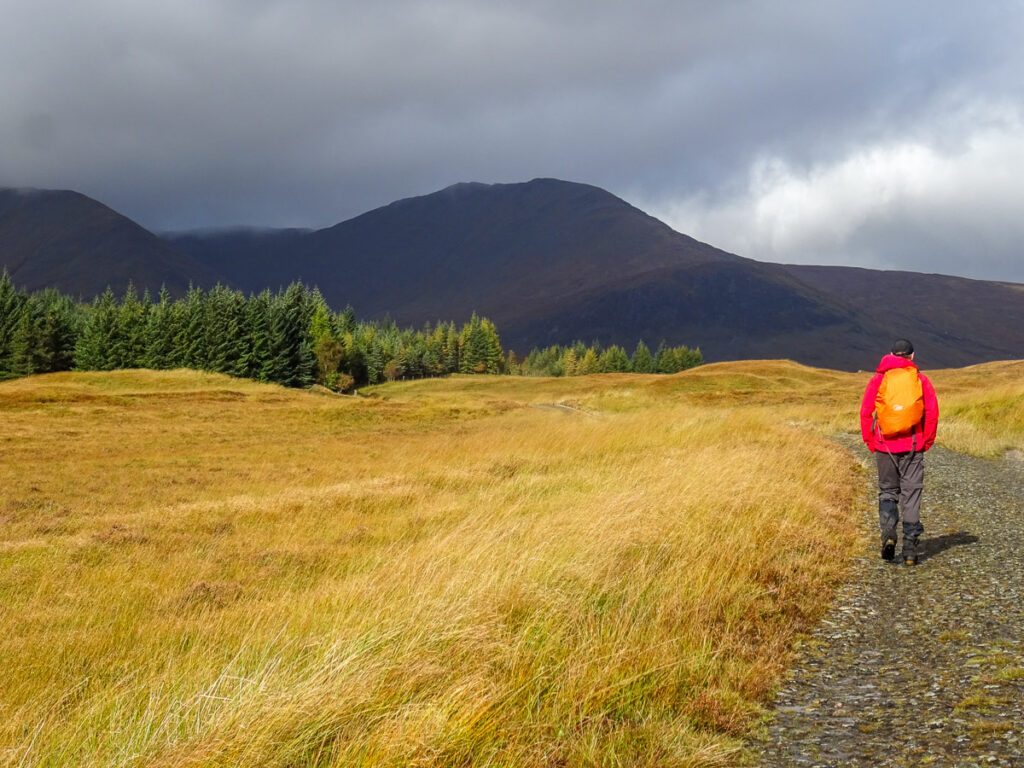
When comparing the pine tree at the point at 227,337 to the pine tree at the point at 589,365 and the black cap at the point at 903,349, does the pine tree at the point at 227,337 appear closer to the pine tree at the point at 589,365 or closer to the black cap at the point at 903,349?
the black cap at the point at 903,349

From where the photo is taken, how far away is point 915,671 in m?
5.44

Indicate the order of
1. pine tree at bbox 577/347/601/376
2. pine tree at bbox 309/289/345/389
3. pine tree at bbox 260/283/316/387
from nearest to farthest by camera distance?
pine tree at bbox 260/283/316/387 < pine tree at bbox 309/289/345/389 < pine tree at bbox 577/347/601/376

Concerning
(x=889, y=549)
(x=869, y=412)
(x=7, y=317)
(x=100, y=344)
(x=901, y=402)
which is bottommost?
(x=889, y=549)

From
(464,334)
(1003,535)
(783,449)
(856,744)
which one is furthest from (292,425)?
(464,334)

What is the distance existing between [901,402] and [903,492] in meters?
1.22

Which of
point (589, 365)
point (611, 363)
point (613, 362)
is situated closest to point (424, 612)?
point (589, 365)

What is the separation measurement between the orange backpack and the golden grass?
1.78 meters

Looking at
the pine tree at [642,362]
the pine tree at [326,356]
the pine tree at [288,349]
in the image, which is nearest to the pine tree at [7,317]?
the pine tree at [288,349]

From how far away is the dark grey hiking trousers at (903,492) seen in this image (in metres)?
8.96

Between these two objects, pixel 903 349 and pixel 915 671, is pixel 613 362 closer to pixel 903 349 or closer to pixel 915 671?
pixel 903 349

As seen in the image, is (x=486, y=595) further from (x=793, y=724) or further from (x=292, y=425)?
(x=292, y=425)

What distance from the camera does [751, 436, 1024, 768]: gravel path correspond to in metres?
4.27

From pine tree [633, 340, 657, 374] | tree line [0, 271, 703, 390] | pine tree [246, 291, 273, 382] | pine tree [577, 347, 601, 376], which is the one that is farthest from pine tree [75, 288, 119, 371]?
pine tree [633, 340, 657, 374]

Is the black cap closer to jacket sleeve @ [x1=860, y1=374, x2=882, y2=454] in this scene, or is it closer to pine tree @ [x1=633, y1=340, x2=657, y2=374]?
jacket sleeve @ [x1=860, y1=374, x2=882, y2=454]
